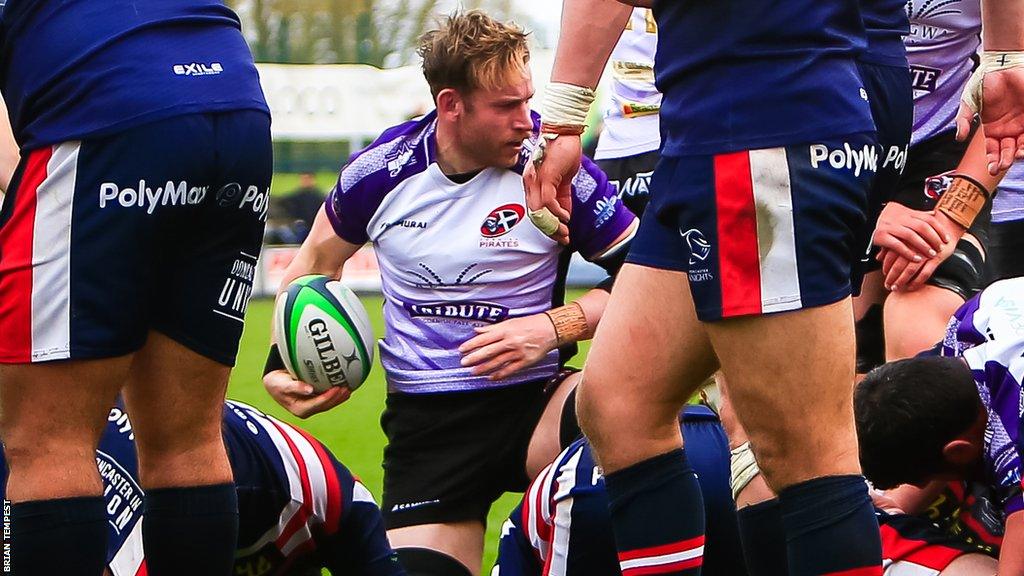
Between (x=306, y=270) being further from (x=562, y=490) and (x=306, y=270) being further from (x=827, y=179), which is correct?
(x=827, y=179)

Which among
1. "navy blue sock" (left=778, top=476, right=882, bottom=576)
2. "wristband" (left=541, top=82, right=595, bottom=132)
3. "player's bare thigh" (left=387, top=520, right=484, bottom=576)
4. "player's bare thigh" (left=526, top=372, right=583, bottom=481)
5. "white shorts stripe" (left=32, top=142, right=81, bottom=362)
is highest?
"wristband" (left=541, top=82, right=595, bottom=132)

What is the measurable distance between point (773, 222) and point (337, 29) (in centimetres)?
1925

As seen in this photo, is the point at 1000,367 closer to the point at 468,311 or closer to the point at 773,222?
the point at 773,222

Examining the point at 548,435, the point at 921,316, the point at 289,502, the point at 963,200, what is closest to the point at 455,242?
the point at 548,435

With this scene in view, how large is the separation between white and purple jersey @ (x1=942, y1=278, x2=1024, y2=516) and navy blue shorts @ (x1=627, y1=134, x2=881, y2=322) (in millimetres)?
854

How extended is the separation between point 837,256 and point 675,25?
0.47 meters

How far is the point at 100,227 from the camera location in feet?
8.93

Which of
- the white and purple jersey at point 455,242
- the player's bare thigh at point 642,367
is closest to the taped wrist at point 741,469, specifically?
the player's bare thigh at point 642,367

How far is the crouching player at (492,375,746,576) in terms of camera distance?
3357 millimetres

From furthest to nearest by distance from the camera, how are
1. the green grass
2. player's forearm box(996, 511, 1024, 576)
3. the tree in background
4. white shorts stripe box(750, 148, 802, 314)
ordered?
the tree in background < the green grass < player's forearm box(996, 511, 1024, 576) < white shorts stripe box(750, 148, 802, 314)

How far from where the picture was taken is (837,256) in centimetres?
245

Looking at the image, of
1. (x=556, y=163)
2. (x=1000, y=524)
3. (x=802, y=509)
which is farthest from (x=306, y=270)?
Result: (x=802, y=509)

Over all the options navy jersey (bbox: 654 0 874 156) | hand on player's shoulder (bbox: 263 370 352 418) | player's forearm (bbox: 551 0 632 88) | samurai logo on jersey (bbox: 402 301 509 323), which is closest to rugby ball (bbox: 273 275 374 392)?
hand on player's shoulder (bbox: 263 370 352 418)

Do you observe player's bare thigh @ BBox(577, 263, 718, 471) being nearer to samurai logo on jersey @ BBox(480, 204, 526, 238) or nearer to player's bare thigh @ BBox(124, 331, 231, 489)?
player's bare thigh @ BBox(124, 331, 231, 489)
